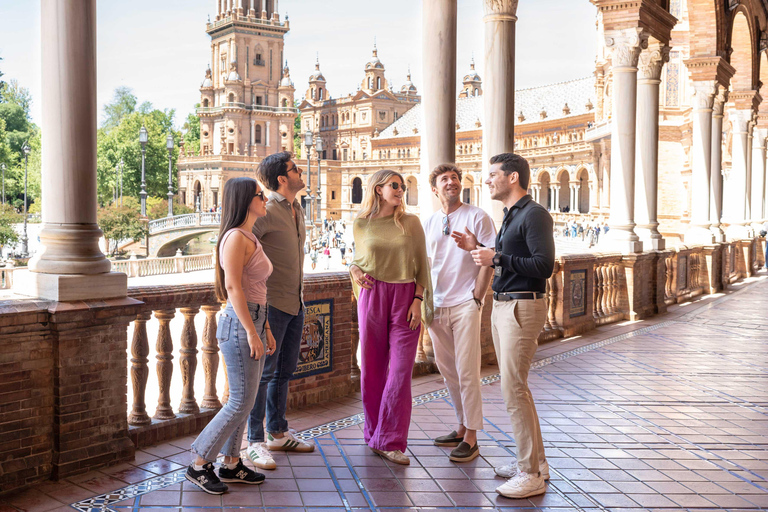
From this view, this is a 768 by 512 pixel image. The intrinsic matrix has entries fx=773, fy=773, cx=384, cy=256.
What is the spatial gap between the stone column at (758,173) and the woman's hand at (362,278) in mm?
22771

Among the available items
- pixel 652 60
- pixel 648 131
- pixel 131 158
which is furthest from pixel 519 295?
pixel 131 158

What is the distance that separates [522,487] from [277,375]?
4.99 feet

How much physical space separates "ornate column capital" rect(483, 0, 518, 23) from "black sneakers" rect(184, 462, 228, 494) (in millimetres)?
5582

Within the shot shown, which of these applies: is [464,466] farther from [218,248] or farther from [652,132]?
[652,132]

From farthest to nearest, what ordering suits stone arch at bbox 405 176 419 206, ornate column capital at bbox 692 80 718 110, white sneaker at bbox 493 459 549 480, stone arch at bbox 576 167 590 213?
1. stone arch at bbox 405 176 419 206
2. stone arch at bbox 576 167 590 213
3. ornate column capital at bbox 692 80 718 110
4. white sneaker at bbox 493 459 549 480

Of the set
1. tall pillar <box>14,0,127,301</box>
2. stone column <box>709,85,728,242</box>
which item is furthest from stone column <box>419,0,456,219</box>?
stone column <box>709,85,728,242</box>

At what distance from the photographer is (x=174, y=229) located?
190 feet

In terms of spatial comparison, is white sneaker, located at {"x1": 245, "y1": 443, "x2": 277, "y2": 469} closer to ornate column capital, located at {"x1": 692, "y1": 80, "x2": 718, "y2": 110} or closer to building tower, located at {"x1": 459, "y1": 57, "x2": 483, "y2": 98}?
ornate column capital, located at {"x1": 692, "y1": 80, "x2": 718, "y2": 110}

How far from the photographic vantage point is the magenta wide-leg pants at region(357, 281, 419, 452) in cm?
443

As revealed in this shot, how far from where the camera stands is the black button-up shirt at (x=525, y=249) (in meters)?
3.82

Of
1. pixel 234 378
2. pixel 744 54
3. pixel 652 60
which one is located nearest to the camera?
pixel 234 378

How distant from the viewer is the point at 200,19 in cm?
8975

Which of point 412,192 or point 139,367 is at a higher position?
point 412,192

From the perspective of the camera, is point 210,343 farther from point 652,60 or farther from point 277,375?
point 652,60
